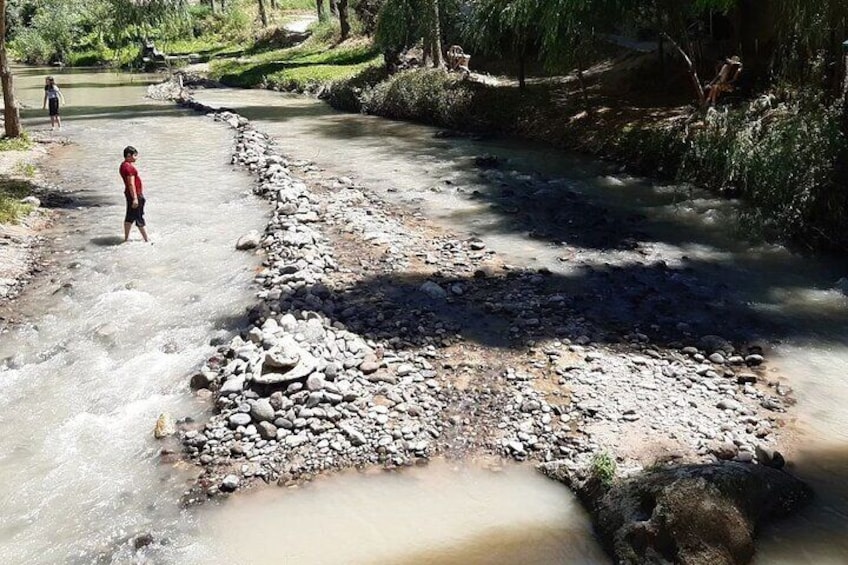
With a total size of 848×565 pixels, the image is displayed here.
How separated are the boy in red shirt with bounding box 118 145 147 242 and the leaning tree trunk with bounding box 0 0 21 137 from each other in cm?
1060

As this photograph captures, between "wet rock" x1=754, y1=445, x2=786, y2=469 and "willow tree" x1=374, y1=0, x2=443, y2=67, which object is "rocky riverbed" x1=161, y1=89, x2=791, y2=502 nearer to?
"wet rock" x1=754, y1=445, x2=786, y2=469

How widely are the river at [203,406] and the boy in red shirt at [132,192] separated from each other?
45cm

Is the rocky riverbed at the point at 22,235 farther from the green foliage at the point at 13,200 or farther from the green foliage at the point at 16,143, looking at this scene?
the green foliage at the point at 16,143

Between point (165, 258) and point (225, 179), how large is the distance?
7.22 meters

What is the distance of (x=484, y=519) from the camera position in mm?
6699

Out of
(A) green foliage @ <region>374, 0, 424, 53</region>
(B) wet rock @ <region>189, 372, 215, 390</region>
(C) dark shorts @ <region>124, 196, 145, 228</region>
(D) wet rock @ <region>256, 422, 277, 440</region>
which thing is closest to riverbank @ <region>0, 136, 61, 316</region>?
(C) dark shorts @ <region>124, 196, 145, 228</region>

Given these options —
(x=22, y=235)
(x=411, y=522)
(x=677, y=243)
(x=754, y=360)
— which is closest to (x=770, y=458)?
(x=754, y=360)

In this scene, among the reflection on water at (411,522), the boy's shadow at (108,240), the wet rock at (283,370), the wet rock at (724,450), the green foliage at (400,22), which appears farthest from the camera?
the green foliage at (400,22)

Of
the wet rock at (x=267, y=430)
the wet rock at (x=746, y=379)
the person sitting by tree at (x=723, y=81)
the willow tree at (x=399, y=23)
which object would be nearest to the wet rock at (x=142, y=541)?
the wet rock at (x=267, y=430)

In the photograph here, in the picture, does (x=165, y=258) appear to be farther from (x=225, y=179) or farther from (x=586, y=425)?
(x=586, y=425)

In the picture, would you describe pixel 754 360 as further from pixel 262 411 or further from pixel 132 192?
pixel 132 192

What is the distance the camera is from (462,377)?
8.95 m

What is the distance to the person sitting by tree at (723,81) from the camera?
61.9 feet

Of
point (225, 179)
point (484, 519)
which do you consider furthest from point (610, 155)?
point (484, 519)
